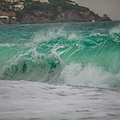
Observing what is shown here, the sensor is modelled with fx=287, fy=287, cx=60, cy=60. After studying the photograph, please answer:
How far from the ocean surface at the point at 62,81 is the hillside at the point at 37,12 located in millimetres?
3413

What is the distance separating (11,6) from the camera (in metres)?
7.89

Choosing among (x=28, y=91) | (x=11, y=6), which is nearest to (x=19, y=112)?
(x=28, y=91)

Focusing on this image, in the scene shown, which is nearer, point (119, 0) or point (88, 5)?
point (119, 0)

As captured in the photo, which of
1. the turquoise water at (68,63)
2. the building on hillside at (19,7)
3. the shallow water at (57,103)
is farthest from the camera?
the building on hillside at (19,7)

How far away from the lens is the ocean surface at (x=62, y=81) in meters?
1.61

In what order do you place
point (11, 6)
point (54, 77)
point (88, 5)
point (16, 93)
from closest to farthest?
1. point (16, 93)
2. point (54, 77)
3. point (88, 5)
4. point (11, 6)

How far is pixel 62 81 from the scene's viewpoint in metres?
2.84

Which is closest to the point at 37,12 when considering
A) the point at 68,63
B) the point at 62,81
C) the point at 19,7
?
the point at 19,7

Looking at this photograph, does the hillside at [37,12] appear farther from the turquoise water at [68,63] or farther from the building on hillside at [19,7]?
the turquoise water at [68,63]

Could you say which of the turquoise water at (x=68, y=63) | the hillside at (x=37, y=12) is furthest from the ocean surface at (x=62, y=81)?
the hillside at (x=37, y=12)

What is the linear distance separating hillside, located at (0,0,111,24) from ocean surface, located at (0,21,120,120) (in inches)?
134

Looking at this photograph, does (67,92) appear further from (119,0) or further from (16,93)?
(119,0)

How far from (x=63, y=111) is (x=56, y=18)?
6945 millimetres

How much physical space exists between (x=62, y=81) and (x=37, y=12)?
564 cm
